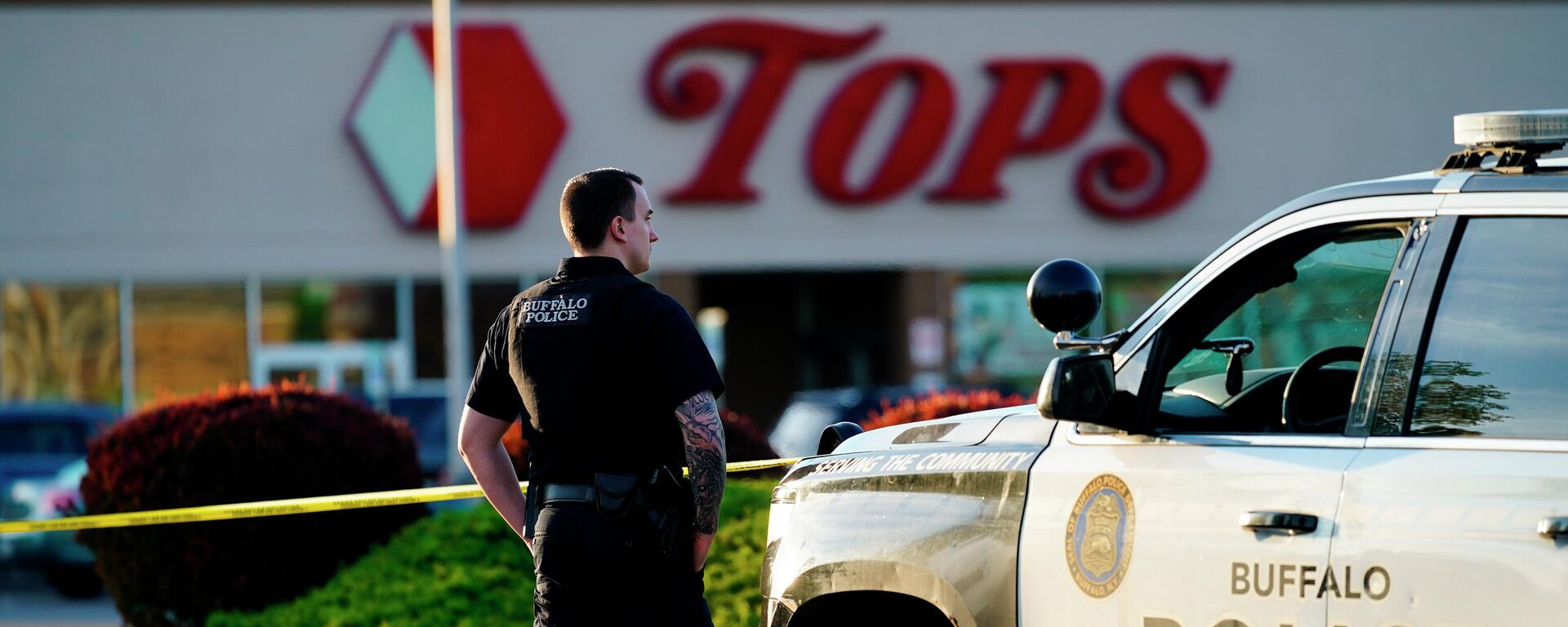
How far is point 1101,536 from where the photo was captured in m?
3.56

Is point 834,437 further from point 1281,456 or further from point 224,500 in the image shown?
point 224,500

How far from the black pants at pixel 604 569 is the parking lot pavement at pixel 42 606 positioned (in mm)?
8408

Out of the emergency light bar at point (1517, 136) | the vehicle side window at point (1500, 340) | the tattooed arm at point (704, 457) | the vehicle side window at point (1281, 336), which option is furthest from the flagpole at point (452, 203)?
the vehicle side window at point (1500, 340)

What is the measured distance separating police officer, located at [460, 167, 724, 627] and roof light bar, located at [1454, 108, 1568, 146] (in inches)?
69.5

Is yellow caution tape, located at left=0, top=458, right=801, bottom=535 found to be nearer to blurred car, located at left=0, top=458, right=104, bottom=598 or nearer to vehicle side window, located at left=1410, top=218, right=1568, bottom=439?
vehicle side window, located at left=1410, top=218, right=1568, bottom=439

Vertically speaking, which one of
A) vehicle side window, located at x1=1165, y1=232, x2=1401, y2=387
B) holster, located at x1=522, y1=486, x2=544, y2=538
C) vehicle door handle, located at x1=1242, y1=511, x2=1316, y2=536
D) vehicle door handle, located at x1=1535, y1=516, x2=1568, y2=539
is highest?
vehicle side window, located at x1=1165, y1=232, x2=1401, y2=387

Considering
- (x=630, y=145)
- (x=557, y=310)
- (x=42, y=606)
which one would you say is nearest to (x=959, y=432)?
(x=557, y=310)

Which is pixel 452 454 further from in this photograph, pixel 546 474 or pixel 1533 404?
pixel 1533 404

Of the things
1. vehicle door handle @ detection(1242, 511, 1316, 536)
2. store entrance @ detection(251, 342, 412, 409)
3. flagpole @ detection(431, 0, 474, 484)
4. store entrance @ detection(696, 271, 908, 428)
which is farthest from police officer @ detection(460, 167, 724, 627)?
store entrance @ detection(696, 271, 908, 428)

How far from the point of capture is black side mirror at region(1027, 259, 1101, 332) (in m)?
3.55

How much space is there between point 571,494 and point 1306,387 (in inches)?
69.0

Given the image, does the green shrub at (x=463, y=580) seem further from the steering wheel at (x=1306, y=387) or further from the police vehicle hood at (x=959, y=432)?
the steering wheel at (x=1306, y=387)

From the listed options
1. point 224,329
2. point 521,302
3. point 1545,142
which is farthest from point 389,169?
point 1545,142

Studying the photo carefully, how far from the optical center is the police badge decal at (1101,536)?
3.51 metres
